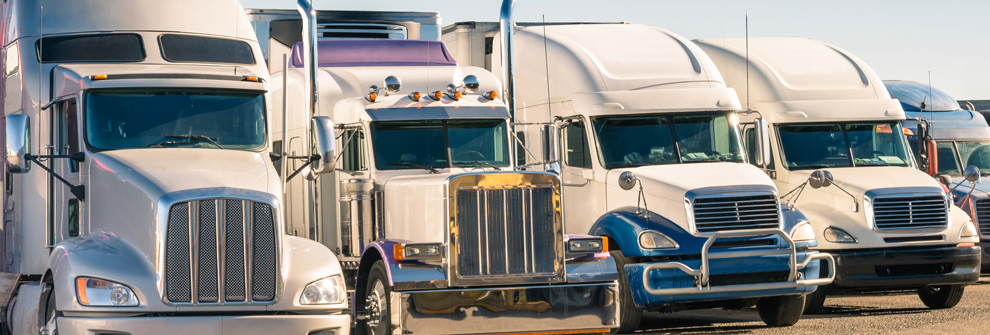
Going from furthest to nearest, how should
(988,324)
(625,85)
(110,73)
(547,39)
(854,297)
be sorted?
(854,297)
(547,39)
(625,85)
(988,324)
(110,73)

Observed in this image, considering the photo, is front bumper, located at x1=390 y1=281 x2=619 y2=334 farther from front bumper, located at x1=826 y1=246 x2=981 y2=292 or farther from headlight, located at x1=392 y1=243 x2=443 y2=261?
front bumper, located at x1=826 y1=246 x2=981 y2=292

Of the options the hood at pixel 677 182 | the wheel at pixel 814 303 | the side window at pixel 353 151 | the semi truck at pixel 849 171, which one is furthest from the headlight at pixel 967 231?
the side window at pixel 353 151

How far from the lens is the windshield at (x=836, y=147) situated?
15.3 metres

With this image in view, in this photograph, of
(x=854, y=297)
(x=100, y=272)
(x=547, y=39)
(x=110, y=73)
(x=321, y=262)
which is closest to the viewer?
(x=100, y=272)

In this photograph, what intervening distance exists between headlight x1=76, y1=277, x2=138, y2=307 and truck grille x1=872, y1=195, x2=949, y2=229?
927cm

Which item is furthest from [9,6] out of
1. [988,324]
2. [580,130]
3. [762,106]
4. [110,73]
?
[988,324]

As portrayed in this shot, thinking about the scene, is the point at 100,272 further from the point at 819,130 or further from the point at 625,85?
the point at 819,130

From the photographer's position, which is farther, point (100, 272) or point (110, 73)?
point (110, 73)

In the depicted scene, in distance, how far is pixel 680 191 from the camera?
12562 millimetres

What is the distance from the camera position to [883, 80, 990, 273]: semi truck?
60.3 ft

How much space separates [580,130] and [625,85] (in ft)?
2.52

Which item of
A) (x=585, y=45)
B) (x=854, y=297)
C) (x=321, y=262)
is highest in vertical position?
(x=585, y=45)

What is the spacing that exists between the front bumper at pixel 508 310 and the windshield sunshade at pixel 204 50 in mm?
3258

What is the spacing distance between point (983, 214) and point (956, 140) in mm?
2021
